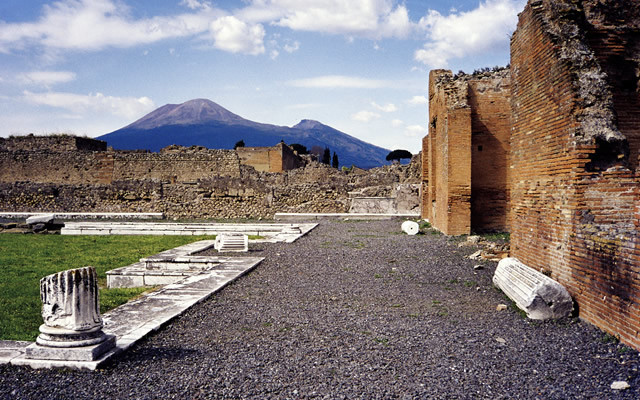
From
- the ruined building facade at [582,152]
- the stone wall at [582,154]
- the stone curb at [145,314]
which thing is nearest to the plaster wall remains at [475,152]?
the ruined building facade at [582,152]

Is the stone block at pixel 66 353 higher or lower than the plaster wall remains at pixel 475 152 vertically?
lower

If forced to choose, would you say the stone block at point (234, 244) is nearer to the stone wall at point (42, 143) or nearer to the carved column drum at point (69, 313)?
the carved column drum at point (69, 313)

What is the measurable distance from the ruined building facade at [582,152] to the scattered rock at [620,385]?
73 centimetres

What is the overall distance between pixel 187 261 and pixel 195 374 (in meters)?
5.16

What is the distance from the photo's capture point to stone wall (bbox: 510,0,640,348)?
14.4ft

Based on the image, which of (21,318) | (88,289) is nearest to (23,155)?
(21,318)

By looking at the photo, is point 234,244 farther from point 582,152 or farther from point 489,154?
point 489,154

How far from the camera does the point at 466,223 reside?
41.9 feet

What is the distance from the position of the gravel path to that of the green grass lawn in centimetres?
157

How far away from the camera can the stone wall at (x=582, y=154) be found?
4.40m

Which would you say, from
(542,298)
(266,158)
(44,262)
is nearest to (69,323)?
(542,298)

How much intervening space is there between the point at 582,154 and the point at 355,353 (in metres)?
3.27

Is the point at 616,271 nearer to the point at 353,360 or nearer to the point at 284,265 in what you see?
the point at 353,360

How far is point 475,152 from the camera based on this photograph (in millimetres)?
13180
